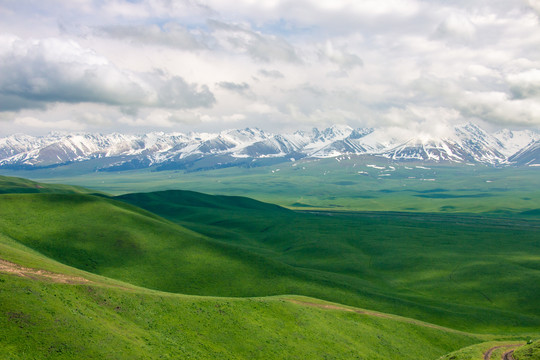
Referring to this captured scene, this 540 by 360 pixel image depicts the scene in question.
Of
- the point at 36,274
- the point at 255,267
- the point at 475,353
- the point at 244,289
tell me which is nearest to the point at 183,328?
the point at 36,274

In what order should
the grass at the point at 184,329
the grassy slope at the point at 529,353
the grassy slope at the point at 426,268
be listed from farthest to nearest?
1. the grassy slope at the point at 426,268
2. the grassy slope at the point at 529,353
3. the grass at the point at 184,329

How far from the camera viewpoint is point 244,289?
97.2 metres

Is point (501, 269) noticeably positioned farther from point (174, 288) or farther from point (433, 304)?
point (174, 288)

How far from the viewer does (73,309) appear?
1889 inches

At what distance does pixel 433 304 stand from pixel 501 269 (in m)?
43.5

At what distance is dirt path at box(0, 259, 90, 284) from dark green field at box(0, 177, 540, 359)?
1838 mm

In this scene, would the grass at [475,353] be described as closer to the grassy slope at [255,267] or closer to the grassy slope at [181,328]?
the grassy slope at [181,328]

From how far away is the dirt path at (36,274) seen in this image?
2086 inches

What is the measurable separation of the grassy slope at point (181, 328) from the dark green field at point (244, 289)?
22cm

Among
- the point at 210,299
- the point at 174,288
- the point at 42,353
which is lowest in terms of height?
the point at 174,288

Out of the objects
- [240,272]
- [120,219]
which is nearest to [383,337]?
[240,272]

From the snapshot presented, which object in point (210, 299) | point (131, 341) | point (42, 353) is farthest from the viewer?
point (210, 299)

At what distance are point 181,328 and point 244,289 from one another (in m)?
43.5

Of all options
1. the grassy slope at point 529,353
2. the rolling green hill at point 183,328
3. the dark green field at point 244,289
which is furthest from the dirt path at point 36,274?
the grassy slope at point 529,353
